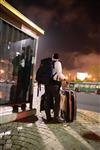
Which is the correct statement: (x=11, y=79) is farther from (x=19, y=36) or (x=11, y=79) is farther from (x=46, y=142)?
(x=46, y=142)

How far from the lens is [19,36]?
809cm

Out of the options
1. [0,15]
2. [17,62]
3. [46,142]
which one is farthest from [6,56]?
[46,142]

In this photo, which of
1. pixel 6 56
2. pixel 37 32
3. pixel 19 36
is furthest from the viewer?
pixel 37 32

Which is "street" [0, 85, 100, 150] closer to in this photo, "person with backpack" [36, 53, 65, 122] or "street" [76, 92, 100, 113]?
"person with backpack" [36, 53, 65, 122]

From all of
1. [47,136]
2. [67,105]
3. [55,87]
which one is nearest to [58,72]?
[55,87]

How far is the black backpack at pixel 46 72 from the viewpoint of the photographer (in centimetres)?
796

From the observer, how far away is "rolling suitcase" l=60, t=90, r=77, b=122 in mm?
8172

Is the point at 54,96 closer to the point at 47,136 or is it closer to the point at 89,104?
the point at 47,136

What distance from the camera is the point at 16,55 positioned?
8070 mm

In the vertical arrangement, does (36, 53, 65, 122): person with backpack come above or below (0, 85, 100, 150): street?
above

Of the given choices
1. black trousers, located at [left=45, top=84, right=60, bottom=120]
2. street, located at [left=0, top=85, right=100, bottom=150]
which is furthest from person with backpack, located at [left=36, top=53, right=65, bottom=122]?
street, located at [left=0, top=85, right=100, bottom=150]

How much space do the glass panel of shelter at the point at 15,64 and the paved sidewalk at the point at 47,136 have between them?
0.87 meters

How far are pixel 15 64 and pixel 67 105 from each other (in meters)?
2.07

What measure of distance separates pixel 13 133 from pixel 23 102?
2.43 metres
